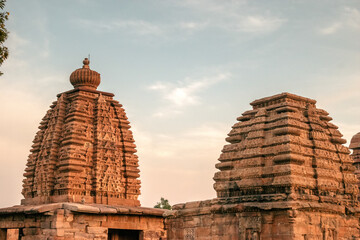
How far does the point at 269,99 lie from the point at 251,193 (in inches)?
109

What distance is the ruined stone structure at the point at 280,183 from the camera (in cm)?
1344

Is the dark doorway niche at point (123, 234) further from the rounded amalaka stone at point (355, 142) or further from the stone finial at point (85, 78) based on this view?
the rounded amalaka stone at point (355, 142)

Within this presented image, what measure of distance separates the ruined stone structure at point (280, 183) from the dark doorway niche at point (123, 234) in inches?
299

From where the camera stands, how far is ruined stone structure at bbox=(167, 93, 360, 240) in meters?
13.4

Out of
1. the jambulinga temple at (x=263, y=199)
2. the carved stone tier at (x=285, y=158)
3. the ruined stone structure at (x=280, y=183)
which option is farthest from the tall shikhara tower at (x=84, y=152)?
the carved stone tier at (x=285, y=158)

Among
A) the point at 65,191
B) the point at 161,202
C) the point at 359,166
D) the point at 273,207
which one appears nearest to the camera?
the point at 273,207

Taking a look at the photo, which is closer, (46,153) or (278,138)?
(278,138)

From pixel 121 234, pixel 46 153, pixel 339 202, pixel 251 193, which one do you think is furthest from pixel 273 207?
pixel 46 153

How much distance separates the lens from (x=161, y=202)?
46469 mm

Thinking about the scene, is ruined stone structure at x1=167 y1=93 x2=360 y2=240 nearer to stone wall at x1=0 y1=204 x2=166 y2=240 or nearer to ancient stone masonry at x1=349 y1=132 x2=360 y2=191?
stone wall at x1=0 y1=204 x2=166 y2=240

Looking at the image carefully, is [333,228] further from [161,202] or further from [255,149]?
[161,202]

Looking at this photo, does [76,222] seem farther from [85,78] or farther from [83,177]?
[85,78]

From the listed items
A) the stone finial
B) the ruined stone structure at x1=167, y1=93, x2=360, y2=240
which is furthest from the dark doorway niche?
the ruined stone structure at x1=167, y1=93, x2=360, y2=240

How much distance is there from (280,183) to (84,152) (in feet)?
38.7
